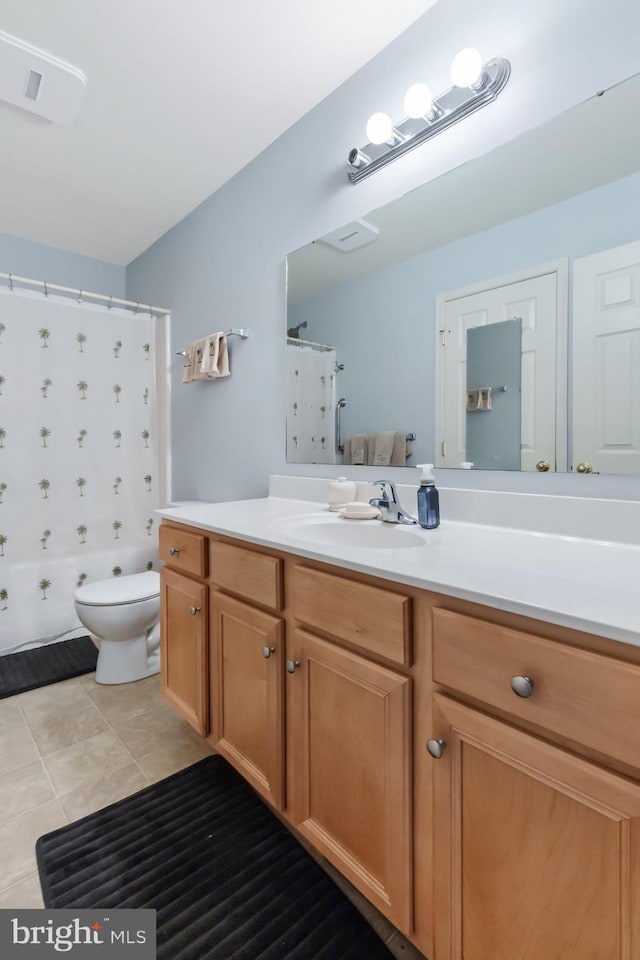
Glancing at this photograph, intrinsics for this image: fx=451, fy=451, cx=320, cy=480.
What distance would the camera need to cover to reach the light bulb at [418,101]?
4.11ft

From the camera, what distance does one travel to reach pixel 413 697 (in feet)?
2.58

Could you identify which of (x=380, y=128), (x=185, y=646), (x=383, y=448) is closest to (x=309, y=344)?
(x=383, y=448)

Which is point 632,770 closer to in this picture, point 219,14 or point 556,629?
point 556,629

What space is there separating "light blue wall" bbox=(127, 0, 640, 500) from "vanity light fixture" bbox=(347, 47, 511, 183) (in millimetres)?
30

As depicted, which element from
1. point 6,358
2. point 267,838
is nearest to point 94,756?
point 267,838

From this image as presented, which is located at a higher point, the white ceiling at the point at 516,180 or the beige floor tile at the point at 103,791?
the white ceiling at the point at 516,180

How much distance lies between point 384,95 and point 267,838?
88.2 inches

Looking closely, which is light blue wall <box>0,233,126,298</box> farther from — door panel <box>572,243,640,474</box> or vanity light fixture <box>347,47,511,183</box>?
door panel <box>572,243,640,474</box>

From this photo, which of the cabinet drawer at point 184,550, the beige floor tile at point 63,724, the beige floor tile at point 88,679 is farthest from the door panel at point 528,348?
the beige floor tile at point 88,679

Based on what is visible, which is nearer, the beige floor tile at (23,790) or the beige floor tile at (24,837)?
the beige floor tile at (24,837)

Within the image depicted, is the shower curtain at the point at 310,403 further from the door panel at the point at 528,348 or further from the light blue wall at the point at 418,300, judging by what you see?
the door panel at the point at 528,348

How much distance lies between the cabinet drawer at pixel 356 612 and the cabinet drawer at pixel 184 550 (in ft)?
1.43

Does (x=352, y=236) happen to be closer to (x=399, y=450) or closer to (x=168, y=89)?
(x=399, y=450)

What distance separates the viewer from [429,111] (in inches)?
50.2
